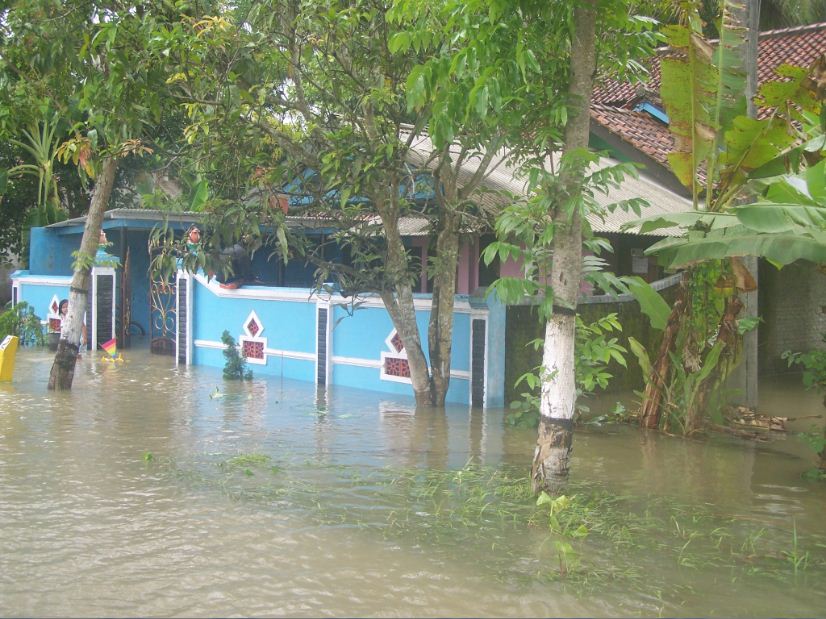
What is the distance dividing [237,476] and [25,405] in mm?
5104

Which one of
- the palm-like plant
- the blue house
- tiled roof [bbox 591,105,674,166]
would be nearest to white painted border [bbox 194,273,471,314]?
the blue house

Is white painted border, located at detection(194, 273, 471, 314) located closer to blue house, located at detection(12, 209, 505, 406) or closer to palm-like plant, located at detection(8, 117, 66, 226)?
blue house, located at detection(12, 209, 505, 406)

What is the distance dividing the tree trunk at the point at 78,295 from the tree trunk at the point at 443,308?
15.4 feet

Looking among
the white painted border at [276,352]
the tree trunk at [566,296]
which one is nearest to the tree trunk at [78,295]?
the white painted border at [276,352]

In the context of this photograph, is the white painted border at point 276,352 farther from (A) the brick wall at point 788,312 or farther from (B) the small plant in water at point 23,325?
(A) the brick wall at point 788,312

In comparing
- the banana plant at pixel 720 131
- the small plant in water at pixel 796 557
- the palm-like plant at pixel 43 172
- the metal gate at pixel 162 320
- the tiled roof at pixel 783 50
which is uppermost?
the tiled roof at pixel 783 50

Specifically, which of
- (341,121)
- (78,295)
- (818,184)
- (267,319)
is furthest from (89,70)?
(818,184)

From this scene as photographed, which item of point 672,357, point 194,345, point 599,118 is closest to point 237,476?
point 672,357

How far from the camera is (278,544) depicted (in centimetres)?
619

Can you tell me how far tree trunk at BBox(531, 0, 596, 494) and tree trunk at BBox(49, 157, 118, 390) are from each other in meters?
7.64

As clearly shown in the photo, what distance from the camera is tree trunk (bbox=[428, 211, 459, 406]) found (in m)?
11.3

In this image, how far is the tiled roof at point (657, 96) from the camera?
1702cm

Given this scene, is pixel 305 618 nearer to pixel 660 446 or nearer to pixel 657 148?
pixel 660 446

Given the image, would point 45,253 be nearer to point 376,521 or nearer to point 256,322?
point 256,322
